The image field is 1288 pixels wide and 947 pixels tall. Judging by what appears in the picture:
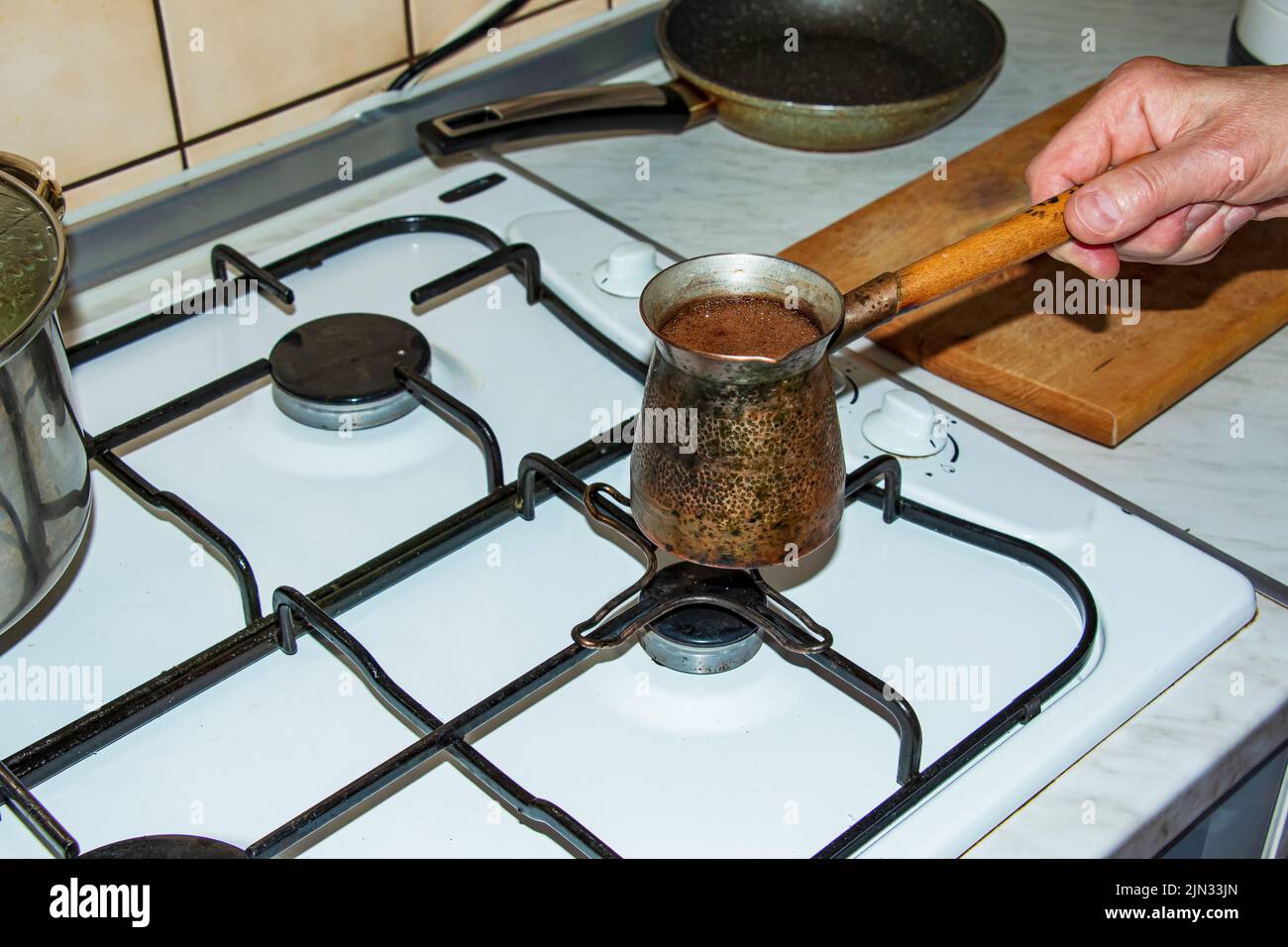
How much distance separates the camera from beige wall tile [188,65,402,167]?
858 mm

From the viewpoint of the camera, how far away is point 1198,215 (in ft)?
2.41

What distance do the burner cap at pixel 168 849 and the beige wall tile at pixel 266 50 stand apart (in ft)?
1.58

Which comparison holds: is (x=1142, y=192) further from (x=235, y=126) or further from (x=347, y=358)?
(x=235, y=126)

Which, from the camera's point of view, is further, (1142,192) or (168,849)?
(1142,192)

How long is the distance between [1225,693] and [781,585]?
0.20 metres

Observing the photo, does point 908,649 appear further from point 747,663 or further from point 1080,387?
point 1080,387

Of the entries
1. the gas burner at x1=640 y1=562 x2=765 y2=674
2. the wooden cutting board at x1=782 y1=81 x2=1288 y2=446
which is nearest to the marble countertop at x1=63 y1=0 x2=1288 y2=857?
the wooden cutting board at x1=782 y1=81 x2=1288 y2=446

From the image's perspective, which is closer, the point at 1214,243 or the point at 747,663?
the point at 747,663

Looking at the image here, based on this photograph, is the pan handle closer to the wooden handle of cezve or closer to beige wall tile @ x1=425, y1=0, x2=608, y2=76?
beige wall tile @ x1=425, y1=0, x2=608, y2=76

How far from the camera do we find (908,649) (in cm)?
62

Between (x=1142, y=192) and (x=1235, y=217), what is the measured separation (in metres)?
0.15

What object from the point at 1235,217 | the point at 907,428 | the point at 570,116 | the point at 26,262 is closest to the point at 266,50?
the point at 570,116

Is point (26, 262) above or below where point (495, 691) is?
above
